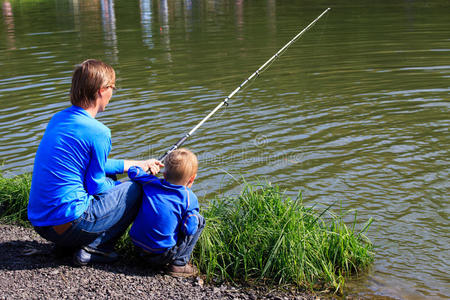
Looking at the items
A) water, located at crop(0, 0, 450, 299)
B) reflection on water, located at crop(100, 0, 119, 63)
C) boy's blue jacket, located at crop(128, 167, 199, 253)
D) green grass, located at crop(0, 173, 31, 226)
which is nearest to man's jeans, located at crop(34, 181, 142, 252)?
boy's blue jacket, located at crop(128, 167, 199, 253)

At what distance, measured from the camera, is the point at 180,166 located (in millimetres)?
3916

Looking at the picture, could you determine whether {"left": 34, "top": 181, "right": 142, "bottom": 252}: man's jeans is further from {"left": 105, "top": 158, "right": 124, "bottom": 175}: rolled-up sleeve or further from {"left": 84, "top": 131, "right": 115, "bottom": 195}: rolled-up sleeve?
{"left": 105, "top": 158, "right": 124, "bottom": 175}: rolled-up sleeve

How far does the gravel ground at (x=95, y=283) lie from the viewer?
12.0 feet

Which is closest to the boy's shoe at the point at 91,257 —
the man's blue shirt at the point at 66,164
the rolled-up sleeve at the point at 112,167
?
the man's blue shirt at the point at 66,164

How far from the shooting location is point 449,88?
971 cm

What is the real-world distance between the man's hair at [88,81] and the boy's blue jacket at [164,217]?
761 millimetres

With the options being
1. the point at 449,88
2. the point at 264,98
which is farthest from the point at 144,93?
the point at 449,88

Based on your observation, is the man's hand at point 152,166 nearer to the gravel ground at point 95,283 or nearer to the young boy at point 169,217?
the young boy at point 169,217

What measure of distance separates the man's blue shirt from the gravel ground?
0.40 meters

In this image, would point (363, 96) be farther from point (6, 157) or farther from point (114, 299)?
point (114, 299)

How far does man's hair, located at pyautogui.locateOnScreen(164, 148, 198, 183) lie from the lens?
3.92 metres

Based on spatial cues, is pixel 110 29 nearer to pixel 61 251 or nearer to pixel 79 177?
pixel 61 251

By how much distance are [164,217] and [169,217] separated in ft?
0.12

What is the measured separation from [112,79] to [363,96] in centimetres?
653
